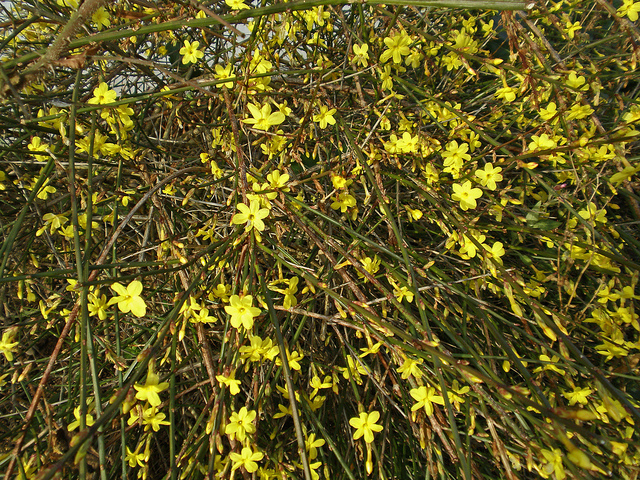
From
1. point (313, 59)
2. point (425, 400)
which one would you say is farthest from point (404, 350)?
point (313, 59)

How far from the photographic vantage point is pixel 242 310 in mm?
1114

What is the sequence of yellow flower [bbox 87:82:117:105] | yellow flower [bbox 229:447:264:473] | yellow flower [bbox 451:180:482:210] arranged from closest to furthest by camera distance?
yellow flower [bbox 229:447:264:473] → yellow flower [bbox 87:82:117:105] → yellow flower [bbox 451:180:482:210]

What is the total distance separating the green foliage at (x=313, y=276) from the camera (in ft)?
3.58

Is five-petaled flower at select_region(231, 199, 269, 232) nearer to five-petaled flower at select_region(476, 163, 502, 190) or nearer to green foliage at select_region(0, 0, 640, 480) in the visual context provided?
green foliage at select_region(0, 0, 640, 480)

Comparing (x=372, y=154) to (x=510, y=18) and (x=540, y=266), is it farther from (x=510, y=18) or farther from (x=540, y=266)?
(x=540, y=266)

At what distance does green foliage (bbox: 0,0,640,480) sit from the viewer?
3.58 ft

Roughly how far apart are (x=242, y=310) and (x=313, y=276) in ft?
1.02

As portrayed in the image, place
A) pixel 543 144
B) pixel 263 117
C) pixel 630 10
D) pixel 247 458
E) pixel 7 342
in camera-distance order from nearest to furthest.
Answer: pixel 247 458
pixel 7 342
pixel 263 117
pixel 543 144
pixel 630 10

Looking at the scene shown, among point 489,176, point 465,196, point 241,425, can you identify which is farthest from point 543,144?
point 241,425

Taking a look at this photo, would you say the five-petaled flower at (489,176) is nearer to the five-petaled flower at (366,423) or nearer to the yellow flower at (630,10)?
the five-petaled flower at (366,423)

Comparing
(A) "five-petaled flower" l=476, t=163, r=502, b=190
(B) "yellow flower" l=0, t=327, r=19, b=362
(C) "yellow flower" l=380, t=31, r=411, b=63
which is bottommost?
(B) "yellow flower" l=0, t=327, r=19, b=362

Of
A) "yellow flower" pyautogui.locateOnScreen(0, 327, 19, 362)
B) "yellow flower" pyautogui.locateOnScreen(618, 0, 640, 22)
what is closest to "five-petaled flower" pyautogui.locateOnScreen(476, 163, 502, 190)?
"yellow flower" pyautogui.locateOnScreen(618, 0, 640, 22)

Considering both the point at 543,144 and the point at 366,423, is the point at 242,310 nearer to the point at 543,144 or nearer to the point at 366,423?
the point at 366,423

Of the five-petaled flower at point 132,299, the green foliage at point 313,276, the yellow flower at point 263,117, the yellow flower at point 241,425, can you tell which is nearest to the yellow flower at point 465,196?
the green foliage at point 313,276
